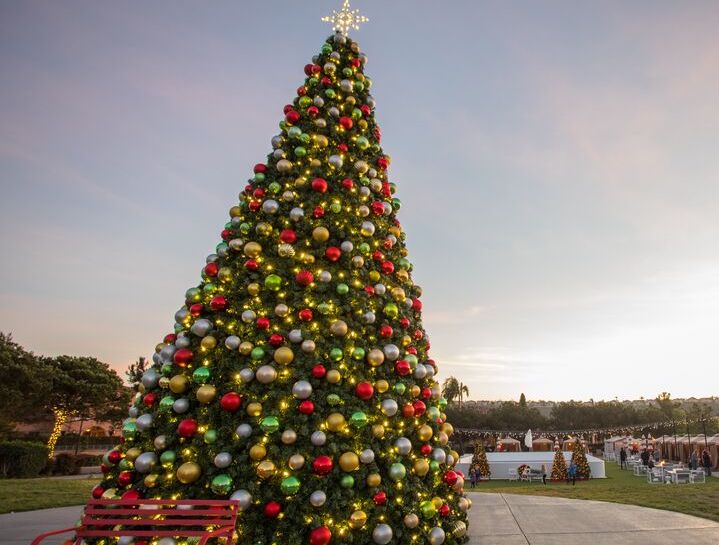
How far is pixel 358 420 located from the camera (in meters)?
4.32

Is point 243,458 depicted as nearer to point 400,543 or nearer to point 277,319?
point 277,319

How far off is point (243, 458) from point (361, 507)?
1191 millimetres

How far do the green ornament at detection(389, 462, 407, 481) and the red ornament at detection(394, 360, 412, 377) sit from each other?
3.13 feet

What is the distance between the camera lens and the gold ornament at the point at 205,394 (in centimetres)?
438

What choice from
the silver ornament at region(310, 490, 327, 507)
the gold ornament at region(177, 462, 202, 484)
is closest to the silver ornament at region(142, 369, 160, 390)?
the gold ornament at region(177, 462, 202, 484)

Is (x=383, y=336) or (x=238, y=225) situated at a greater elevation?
(x=238, y=225)

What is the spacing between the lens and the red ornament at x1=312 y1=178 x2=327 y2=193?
5395 mm

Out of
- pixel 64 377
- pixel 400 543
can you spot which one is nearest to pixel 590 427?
pixel 64 377

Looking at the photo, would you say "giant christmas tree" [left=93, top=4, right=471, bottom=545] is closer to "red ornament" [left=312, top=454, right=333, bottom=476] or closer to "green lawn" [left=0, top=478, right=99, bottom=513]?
"red ornament" [left=312, top=454, right=333, bottom=476]

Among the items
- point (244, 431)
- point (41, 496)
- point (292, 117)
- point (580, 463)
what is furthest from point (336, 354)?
point (580, 463)

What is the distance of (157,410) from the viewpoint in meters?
4.64

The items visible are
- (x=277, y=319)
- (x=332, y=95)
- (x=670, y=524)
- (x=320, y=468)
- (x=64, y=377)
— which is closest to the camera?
(x=320, y=468)

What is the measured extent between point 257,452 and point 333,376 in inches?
38.2

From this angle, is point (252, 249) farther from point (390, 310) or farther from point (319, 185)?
point (390, 310)
